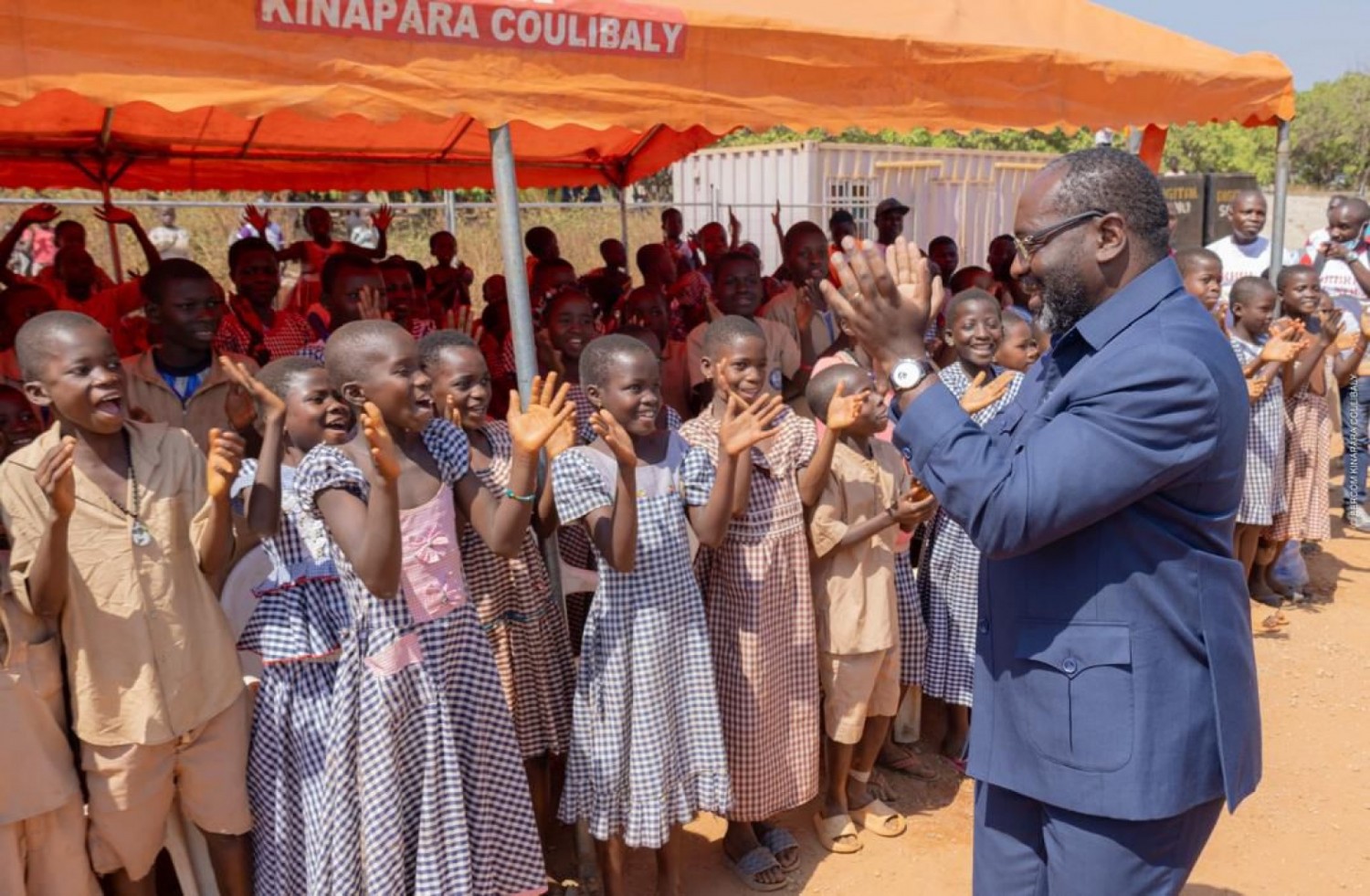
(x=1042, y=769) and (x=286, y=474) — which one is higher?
(x=286, y=474)

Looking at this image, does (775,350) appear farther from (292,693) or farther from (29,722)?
(29,722)

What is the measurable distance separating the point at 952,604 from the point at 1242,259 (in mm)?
4508

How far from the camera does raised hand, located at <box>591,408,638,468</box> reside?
265 centimetres

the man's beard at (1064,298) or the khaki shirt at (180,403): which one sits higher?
the man's beard at (1064,298)

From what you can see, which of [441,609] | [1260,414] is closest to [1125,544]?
[441,609]

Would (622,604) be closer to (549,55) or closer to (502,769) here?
(502,769)

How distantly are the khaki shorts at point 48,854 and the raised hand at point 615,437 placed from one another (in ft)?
4.92

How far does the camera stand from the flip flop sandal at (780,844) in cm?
348

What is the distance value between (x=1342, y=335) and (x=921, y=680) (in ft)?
15.4

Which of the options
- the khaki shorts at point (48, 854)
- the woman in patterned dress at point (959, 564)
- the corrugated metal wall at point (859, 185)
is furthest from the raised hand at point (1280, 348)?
the corrugated metal wall at point (859, 185)

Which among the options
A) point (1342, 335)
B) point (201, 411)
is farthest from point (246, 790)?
point (1342, 335)

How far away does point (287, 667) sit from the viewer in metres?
2.66

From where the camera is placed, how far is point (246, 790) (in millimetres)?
2701

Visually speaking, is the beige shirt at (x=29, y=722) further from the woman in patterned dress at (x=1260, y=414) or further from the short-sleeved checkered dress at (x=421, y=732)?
the woman in patterned dress at (x=1260, y=414)
